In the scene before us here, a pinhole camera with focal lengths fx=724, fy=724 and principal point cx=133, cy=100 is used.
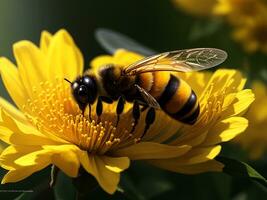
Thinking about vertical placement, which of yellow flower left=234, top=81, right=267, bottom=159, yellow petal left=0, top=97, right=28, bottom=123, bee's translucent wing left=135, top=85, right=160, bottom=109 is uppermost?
bee's translucent wing left=135, top=85, right=160, bottom=109

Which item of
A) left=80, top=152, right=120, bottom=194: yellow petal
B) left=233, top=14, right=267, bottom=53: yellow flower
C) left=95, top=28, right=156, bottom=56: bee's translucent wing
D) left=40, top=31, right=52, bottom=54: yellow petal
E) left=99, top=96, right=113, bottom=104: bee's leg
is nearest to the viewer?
left=80, top=152, right=120, bottom=194: yellow petal

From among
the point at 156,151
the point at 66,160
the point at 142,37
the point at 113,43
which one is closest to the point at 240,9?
the point at 113,43

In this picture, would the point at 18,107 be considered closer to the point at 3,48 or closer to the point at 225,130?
the point at 225,130

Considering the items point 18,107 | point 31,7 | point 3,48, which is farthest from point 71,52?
point 31,7

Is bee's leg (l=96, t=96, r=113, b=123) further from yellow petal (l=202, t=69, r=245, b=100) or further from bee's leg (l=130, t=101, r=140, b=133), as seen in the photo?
yellow petal (l=202, t=69, r=245, b=100)

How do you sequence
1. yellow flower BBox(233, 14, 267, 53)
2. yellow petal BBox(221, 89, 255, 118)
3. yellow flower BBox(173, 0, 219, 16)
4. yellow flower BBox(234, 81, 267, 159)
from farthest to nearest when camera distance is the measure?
1. yellow flower BBox(173, 0, 219, 16)
2. yellow flower BBox(233, 14, 267, 53)
3. yellow flower BBox(234, 81, 267, 159)
4. yellow petal BBox(221, 89, 255, 118)

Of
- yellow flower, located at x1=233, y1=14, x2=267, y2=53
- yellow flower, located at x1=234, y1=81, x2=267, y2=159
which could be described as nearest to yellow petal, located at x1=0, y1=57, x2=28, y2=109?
yellow flower, located at x1=234, y1=81, x2=267, y2=159

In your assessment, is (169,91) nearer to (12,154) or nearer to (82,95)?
(82,95)
